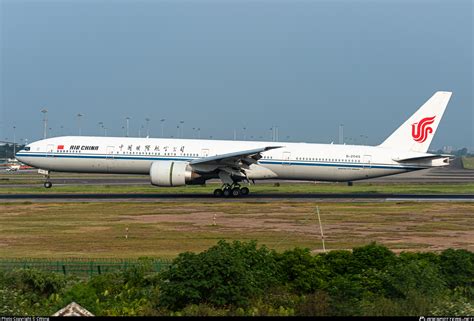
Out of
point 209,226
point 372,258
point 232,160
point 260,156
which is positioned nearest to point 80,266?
point 372,258

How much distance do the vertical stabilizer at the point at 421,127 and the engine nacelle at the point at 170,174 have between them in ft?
53.4

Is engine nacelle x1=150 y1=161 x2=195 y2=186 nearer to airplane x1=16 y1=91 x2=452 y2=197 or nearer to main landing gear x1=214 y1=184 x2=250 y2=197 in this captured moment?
airplane x1=16 y1=91 x2=452 y2=197

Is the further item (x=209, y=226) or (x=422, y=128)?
(x=422, y=128)

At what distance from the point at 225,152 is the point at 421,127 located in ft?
50.3

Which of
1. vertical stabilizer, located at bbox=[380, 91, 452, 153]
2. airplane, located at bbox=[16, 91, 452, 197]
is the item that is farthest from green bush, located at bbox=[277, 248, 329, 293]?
vertical stabilizer, located at bbox=[380, 91, 452, 153]

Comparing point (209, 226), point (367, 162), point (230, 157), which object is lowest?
point (209, 226)

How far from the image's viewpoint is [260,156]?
167ft

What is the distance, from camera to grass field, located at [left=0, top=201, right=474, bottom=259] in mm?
29031

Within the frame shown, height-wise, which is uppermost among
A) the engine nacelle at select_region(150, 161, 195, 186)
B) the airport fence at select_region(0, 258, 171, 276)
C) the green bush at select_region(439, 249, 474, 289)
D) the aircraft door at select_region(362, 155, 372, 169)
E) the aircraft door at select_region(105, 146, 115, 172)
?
the aircraft door at select_region(105, 146, 115, 172)

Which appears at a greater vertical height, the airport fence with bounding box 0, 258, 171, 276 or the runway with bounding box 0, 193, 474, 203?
the runway with bounding box 0, 193, 474, 203

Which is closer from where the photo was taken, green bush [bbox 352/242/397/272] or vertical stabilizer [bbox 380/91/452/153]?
green bush [bbox 352/242/397/272]

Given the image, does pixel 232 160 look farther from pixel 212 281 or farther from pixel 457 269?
pixel 212 281

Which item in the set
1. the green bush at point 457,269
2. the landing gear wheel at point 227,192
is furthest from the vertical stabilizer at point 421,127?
the green bush at point 457,269

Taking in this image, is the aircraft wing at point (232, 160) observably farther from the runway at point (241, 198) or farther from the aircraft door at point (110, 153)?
the aircraft door at point (110, 153)
